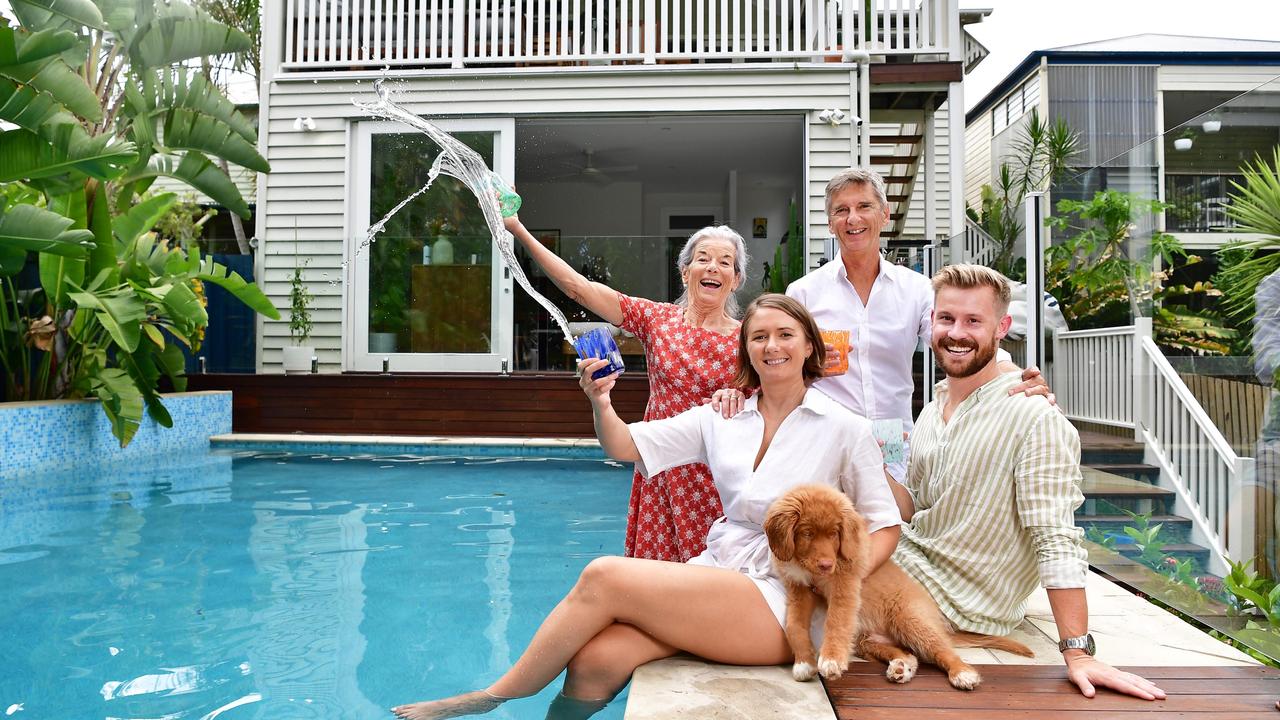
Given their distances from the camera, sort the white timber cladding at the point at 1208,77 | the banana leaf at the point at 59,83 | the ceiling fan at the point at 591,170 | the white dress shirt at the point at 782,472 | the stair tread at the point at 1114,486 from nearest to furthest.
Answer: the white dress shirt at the point at 782,472, the stair tread at the point at 1114,486, the banana leaf at the point at 59,83, the ceiling fan at the point at 591,170, the white timber cladding at the point at 1208,77

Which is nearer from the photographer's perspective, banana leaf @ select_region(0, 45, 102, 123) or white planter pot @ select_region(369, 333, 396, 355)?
banana leaf @ select_region(0, 45, 102, 123)

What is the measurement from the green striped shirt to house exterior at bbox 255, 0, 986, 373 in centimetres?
728

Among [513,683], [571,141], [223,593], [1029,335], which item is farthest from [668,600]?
[571,141]

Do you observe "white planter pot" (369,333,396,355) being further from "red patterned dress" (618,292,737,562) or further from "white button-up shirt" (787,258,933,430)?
"white button-up shirt" (787,258,933,430)

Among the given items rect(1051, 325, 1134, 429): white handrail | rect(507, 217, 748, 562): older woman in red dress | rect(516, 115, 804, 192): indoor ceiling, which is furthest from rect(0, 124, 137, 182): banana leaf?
rect(1051, 325, 1134, 429): white handrail

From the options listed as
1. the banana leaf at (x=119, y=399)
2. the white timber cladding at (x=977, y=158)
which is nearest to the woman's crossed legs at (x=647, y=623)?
the banana leaf at (x=119, y=399)

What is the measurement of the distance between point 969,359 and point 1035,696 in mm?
749

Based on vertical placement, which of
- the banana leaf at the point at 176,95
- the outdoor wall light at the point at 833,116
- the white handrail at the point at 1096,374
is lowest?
the white handrail at the point at 1096,374

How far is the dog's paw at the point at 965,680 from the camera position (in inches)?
69.7

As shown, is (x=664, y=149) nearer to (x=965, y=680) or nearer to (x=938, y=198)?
(x=938, y=198)

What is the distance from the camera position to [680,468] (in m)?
2.62

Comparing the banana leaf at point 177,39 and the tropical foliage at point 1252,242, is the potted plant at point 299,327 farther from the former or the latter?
the tropical foliage at point 1252,242

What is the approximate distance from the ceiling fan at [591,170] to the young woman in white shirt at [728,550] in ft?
33.0

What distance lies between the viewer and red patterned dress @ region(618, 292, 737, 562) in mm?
2596
